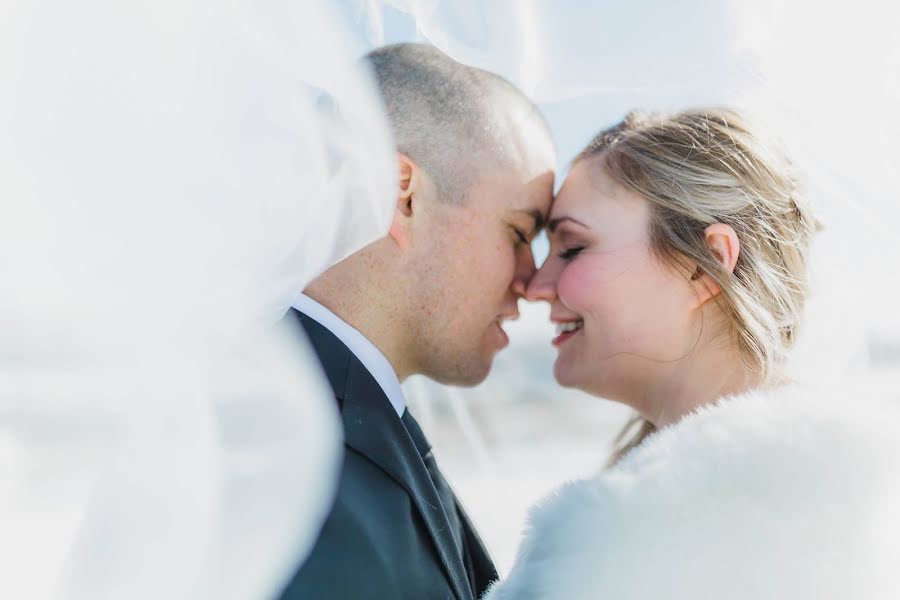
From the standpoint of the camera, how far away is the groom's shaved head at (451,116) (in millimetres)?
2635

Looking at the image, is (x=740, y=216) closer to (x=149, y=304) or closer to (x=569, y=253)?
(x=569, y=253)

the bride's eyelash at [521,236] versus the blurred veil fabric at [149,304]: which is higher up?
the blurred veil fabric at [149,304]

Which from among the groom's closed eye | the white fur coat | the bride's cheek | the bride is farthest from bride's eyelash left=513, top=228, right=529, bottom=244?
the white fur coat

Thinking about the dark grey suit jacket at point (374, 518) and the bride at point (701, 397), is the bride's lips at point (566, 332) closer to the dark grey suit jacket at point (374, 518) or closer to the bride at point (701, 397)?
the bride at point (701, 397)

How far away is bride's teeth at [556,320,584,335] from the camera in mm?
2637

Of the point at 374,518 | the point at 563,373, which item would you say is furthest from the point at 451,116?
the point at 374,518

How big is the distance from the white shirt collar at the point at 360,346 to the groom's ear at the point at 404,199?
31 centimetres

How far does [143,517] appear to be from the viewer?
6.07ft

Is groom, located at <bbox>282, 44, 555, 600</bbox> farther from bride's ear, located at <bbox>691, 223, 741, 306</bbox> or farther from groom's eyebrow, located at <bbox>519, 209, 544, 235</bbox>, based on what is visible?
bride's ear, located at <bbox>691, 223, 741, 306</bbox>

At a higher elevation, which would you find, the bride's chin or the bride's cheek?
the bride's cheek

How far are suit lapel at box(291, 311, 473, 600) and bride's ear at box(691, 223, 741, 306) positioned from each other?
2.80ft

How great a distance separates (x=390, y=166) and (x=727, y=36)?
866 mm

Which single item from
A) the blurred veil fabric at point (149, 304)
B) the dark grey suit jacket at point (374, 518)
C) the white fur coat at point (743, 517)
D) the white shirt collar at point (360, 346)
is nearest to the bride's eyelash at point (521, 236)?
the white shirt collar at point (360, 346)

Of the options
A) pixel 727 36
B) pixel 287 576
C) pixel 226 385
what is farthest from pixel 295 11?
pixel 287 576
